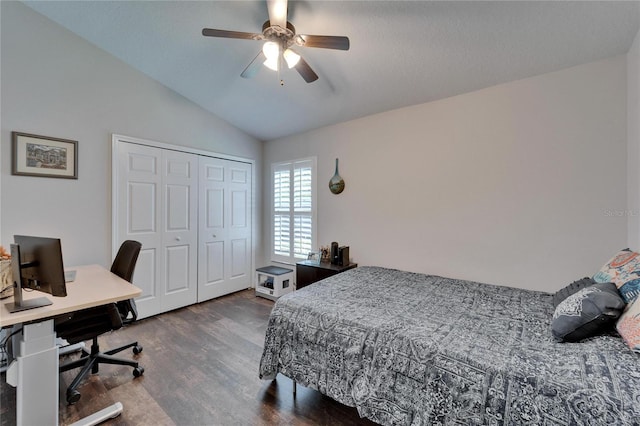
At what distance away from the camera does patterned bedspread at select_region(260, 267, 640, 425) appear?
1.04 m

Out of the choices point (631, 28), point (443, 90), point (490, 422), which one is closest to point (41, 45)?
point (443, 90)

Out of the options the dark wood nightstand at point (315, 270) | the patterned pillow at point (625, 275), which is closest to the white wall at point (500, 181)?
the dark wood nightstand at point (315, 270)

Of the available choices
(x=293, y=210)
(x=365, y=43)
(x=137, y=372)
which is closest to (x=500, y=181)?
→ (x=365, y=43)

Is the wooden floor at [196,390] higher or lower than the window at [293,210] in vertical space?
lower

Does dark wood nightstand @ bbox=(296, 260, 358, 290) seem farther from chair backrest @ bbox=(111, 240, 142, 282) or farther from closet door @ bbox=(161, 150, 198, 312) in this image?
chair backrest @ bbox=(111, 240, 142, 282)

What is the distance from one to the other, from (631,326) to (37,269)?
2969 millimetres

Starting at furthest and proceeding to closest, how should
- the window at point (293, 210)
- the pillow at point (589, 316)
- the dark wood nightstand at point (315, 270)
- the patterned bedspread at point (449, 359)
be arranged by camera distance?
the window at point (293, 210) → the dark wood nightstand at point (315, 270) → the pillow at point (589, 316) → the patterned bedspread at point (449, 359)

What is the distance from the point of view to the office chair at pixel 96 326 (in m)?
1.89

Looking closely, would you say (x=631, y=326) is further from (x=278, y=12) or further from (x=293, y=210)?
(x=293, y=210)

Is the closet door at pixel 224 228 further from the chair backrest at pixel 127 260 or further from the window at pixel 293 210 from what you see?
the chair backrest at pixel 127 260

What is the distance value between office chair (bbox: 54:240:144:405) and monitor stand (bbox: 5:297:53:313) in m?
0.24

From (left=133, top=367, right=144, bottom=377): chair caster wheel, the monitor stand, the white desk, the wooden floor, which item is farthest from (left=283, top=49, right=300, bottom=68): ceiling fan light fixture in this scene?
(left=133, top=367, right=144, bottom=377): chair caster wheel

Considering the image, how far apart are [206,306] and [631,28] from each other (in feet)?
15.8

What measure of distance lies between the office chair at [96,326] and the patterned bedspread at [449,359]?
3.95 ft
